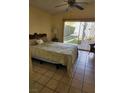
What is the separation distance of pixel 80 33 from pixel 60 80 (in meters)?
5.11

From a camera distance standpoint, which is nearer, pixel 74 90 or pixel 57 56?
pixel 74 90

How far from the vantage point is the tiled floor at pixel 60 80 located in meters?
2.83

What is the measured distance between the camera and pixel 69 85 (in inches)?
120

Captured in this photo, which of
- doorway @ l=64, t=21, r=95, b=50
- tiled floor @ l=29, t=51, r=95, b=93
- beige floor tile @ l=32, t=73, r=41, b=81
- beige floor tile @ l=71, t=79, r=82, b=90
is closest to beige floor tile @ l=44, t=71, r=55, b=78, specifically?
tiled floor @ l=29, t=51, r=95, b=93

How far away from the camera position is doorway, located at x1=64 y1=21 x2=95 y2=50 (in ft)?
24.7

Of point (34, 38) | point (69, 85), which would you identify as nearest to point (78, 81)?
point (69, 85)

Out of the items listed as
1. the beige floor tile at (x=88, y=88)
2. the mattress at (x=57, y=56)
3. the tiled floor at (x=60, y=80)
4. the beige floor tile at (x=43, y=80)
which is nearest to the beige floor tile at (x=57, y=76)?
the tiled floor at (x=60, y=80)

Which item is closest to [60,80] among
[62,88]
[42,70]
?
[62,88]

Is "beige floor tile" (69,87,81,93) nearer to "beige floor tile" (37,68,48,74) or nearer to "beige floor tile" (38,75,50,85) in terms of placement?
"beige floor tile" (38,75,50,85)

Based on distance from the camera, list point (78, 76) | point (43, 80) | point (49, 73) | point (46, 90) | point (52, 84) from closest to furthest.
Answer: point (46, 90) < point (52, 84) < point (43, 80) < point (78, 76) < point (49, 73)

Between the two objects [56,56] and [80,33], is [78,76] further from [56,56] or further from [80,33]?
[80,33]

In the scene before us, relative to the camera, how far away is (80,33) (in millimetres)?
7922
